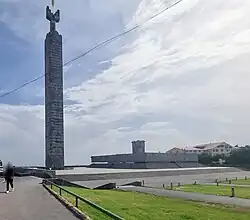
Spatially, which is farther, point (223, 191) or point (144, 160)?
point (144, 160)

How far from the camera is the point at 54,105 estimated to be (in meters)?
69.9

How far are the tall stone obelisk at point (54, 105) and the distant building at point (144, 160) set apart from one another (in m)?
17.4

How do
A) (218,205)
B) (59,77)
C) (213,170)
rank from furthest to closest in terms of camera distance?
(213,170) → (59,77) → (218,205)

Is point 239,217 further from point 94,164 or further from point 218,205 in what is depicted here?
point 94,164

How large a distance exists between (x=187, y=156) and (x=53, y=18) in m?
45.6

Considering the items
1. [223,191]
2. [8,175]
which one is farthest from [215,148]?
[8,175]

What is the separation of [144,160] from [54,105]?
26403 mm

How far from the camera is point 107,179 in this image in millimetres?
47562

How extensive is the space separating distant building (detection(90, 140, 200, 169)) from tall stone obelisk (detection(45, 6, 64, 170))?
17.4 metres

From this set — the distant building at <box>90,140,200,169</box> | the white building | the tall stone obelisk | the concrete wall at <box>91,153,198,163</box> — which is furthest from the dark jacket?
the white building

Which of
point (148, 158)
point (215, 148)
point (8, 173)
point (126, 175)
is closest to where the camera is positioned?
point (8, 173)

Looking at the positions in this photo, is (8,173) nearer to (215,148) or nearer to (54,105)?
(54,105)

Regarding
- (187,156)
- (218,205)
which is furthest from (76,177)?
(187,156)

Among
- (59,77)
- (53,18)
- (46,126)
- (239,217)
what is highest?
(53,18)
